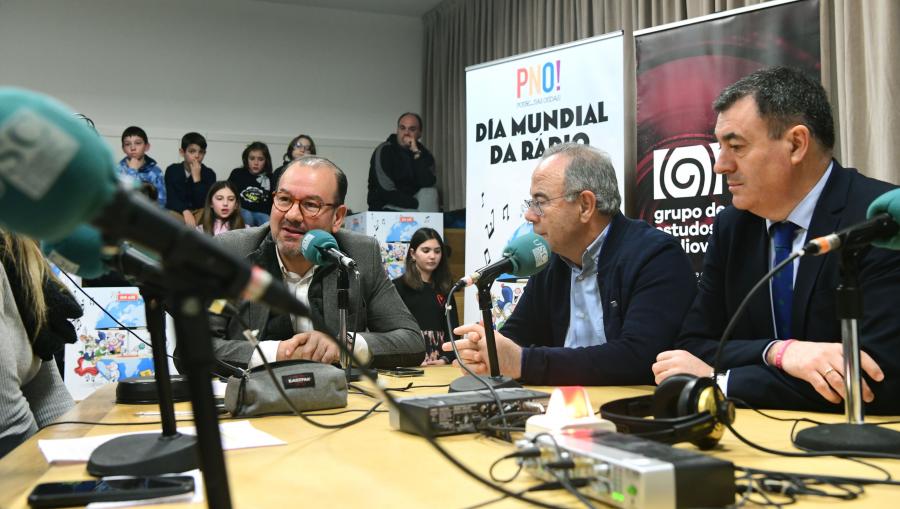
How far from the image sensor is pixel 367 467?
1.05 metres

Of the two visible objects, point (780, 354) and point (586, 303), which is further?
point (586, 303)

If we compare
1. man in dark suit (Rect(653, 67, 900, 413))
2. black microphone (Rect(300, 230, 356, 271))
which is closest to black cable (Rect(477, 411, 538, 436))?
man in dark suit (Rect(653, 67, 900, 413))

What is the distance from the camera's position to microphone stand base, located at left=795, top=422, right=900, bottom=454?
3.57ft

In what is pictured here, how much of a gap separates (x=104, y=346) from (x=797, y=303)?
178 inches

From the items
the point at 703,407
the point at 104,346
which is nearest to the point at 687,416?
the point at 703,407

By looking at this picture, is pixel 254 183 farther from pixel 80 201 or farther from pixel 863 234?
pixel 80 201

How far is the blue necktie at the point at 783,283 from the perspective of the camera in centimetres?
181

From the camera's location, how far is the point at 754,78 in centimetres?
190

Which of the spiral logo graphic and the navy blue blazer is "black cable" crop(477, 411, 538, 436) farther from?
the spiral logo graphic

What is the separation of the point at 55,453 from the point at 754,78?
5.51 feet

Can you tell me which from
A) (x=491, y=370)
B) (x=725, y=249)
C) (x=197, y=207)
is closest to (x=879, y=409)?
(x=725, y=249)

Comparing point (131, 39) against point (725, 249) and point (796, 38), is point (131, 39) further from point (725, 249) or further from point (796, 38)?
point (725, 249)

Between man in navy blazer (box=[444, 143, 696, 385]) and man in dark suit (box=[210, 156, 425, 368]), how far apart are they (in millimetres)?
388

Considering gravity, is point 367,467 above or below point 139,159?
below
